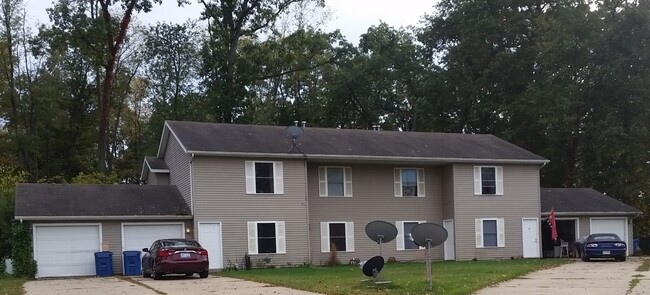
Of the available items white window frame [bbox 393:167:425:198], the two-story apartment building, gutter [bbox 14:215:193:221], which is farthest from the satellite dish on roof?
gutter [bbox 14:215:193:221]

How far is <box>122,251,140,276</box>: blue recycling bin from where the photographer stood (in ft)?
92.9

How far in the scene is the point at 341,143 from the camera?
34.5 m

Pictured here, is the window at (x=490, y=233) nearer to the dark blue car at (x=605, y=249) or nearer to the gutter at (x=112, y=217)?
the dark blue car at (x=605, y=249)

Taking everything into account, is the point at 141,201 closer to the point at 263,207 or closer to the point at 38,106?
the point at 263,207

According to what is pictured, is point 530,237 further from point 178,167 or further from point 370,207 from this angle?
point 178,167

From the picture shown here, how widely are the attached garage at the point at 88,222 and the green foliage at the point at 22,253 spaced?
0.79 ft

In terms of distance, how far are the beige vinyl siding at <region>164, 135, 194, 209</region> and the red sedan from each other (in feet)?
20.5

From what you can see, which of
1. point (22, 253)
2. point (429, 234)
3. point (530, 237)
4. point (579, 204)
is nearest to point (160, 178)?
point (22, 253)

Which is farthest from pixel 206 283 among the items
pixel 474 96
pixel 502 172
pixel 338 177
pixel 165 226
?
pixel 474 96

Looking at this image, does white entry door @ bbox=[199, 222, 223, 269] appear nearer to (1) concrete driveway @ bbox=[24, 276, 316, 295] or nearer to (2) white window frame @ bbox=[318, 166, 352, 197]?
(2) white window frame @ bbox=[318, 166, 352, 197]

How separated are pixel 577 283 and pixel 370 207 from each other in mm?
16127

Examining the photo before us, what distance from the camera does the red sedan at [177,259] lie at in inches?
920

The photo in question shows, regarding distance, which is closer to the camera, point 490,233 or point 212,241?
point 212,241

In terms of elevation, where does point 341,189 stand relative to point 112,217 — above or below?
above
